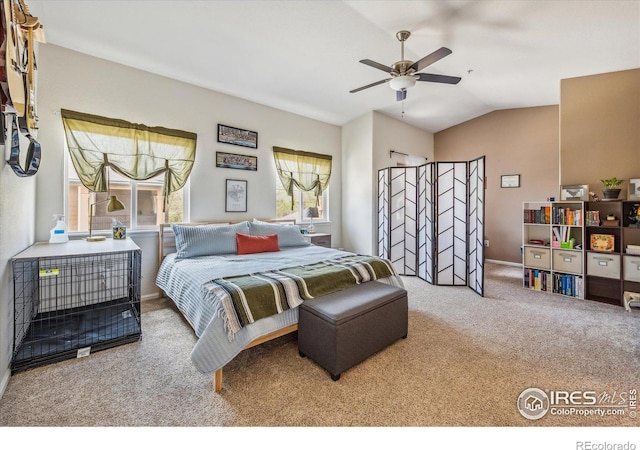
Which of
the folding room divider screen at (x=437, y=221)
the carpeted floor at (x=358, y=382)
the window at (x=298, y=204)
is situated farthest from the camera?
the window at (x=298, y=204)

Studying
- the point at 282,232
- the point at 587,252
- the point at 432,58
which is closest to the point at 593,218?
the point at 587,252

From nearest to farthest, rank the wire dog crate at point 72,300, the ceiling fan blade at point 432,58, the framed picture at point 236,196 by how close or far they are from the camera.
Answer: the wire dog crate at point 72,300 → the ceiling fan blade at point 432,58 → the framed picture at point 236,196

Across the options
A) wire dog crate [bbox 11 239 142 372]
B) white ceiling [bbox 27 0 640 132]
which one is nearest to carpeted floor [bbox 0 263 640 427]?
wire dog crate [bbox 11 239 142 372]

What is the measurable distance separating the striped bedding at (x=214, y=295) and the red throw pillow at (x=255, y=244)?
0.15 metres

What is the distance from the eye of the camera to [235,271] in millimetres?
2414

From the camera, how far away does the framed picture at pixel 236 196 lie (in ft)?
13.6

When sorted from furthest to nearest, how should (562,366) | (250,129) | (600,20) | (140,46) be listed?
(250,129)
(140,46)
(600,20)
(562,366)

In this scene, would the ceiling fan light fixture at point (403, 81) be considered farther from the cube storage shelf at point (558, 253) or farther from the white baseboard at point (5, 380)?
the white baseboard at point (5, 380)

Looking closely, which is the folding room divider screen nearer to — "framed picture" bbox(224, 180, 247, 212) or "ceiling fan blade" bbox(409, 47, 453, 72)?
"ceiling fan blade" bbox(409, 47, 453, 72)

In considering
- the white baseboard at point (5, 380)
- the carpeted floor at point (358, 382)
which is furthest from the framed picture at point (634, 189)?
the white baseboard at point (5, 380)

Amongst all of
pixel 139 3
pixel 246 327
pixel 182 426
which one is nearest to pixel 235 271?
pixel 246 327

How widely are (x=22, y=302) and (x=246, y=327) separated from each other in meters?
2.23

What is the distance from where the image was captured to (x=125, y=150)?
3.30 metres

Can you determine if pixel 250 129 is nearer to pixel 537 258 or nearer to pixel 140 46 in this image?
pixel 140 46
